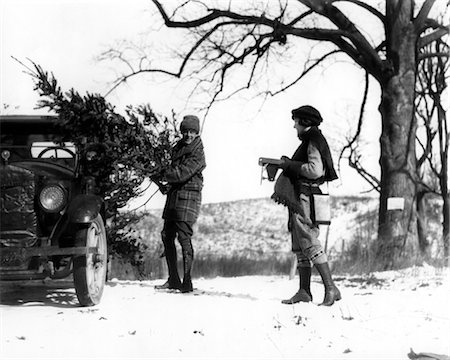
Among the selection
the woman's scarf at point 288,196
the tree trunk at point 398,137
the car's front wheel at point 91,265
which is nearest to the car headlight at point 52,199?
the car's front wheel at point 91,265

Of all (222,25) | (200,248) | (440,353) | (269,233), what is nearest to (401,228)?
(222,25)

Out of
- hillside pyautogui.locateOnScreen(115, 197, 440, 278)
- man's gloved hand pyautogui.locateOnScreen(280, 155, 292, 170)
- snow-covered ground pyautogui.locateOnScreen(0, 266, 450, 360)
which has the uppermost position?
hillside pyautogui.locateOnScreen(115, 197, 440, 278)

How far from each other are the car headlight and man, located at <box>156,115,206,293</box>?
1.06 m

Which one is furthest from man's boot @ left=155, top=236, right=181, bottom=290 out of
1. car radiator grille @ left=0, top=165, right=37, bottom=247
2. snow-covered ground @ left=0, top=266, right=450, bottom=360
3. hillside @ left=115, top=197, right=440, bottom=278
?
hillside @ left=115, top=197, right=440, bottom=278

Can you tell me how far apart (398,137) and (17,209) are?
5.97 m

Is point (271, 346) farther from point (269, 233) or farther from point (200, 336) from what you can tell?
point (269, 233)

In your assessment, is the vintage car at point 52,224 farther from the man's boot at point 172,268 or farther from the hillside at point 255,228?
the hillside at point 255,228

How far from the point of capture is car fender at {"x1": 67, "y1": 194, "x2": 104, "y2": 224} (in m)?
5.88

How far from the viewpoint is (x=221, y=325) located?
534 cm

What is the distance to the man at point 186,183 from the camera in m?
6.82

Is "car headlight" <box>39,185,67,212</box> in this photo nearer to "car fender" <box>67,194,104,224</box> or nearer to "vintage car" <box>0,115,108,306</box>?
"vintage car" <box>0,115,108,306</box>

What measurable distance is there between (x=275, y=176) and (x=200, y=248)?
591 inches

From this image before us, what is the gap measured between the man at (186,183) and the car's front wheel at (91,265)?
81 cm

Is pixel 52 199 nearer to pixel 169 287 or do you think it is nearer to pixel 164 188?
pixel 164 188
